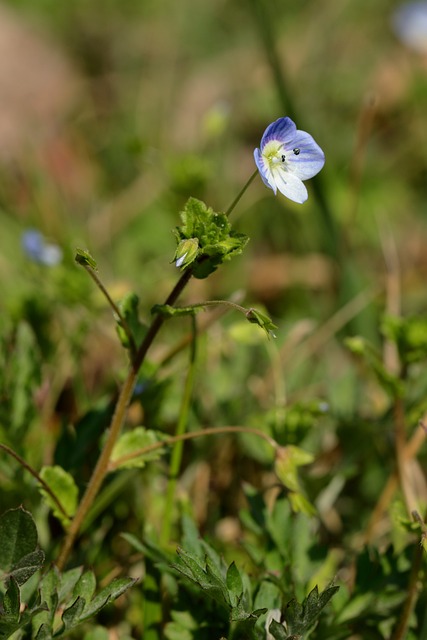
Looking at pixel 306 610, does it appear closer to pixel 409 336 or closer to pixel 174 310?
pixel 174 310

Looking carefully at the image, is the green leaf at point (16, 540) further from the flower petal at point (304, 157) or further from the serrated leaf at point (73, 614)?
the flower petal at point (304, 157)

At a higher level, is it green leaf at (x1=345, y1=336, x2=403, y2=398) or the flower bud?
the flower bud

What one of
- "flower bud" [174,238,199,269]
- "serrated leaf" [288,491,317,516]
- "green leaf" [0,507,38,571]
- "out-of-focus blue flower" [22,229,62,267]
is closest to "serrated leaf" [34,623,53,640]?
"green leaf" [0,507,38,571]

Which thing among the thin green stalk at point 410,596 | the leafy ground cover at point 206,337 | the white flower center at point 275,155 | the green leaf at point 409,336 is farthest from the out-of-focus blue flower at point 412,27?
the thin green stalk at point 410,596

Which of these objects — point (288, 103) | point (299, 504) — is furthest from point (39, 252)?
point (299, 504)

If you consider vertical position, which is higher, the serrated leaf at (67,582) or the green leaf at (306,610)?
the serrated leaf at (67,582)

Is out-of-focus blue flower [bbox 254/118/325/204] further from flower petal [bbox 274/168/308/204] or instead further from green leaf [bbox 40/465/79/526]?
green leaf [bbox 40/465/79/526]
